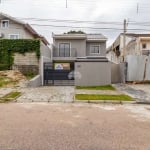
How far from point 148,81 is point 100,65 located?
4.37m

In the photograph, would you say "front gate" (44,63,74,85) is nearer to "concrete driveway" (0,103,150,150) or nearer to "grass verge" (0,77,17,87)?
"grass verge" (0,77,17,87)

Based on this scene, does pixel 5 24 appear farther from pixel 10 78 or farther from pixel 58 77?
pixel 58 77

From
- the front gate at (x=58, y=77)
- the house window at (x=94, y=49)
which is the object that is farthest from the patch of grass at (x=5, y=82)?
the house window at (x=94, y=49)

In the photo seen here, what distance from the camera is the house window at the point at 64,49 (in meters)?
35.0

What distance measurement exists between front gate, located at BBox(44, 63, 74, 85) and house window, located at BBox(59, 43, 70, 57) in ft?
42.8

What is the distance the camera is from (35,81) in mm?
20297

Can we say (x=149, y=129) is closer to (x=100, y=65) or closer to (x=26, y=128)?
(x=26, y=128)

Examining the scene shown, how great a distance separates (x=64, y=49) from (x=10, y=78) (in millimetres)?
15053

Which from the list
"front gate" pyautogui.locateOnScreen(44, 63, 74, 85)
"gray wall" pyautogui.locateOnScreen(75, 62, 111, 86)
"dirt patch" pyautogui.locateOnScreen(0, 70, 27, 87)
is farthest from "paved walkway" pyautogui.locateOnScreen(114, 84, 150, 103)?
"dirt patch" pyautogui.locateOnScreen(0, 70, 27, 87)

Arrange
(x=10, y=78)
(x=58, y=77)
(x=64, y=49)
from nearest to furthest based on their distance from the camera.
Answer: (x=10, y=78) < (x=58, y=77) < (x=64, y=49)

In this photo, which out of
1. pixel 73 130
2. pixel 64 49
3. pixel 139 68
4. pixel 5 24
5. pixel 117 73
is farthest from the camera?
pixel 64 49

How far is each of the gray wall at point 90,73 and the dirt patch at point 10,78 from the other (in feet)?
14.5

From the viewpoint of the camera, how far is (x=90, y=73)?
21.2 m

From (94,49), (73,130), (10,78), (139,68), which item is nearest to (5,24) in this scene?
(94,49)
